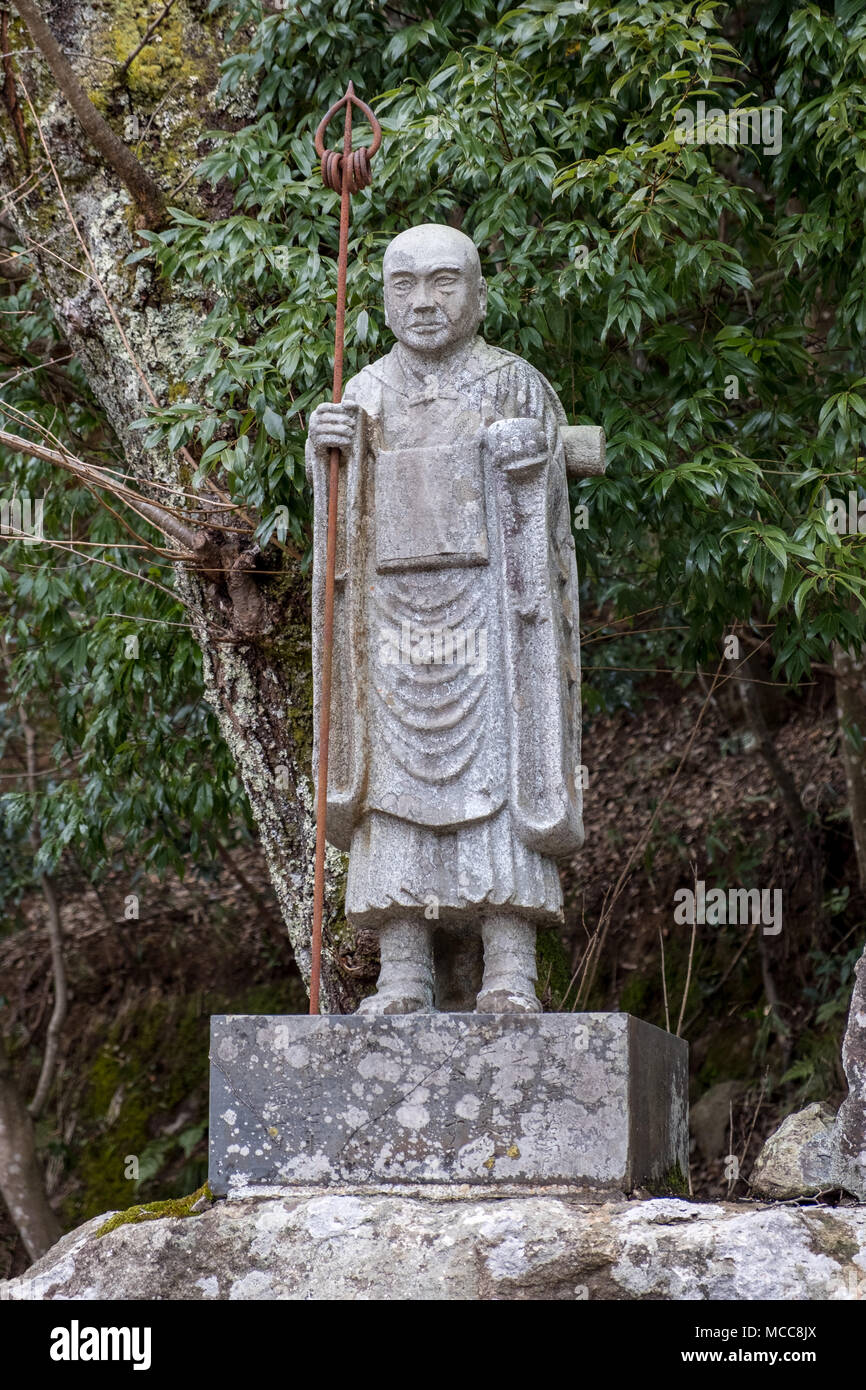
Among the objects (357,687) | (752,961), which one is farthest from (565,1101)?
(752,961)

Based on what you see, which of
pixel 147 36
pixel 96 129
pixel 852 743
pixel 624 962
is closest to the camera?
pixel 96 129

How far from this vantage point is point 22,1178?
359 inches

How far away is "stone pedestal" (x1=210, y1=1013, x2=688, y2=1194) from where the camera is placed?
4.23m

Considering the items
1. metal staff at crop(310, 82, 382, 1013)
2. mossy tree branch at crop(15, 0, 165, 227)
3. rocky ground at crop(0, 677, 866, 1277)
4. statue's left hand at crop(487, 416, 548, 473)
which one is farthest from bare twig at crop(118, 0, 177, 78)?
rocky ground at crop(0, 677, 866, 1277)

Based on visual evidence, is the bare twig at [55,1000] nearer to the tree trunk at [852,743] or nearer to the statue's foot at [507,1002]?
the tree trunk at [852,743]

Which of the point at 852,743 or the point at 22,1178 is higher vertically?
the point at 852,743

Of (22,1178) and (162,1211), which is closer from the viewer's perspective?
(162,1211)

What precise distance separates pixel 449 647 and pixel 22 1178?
5683 mm

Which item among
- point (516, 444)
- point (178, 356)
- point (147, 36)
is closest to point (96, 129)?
point (147, 36)

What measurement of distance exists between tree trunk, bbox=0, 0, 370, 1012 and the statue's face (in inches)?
74.3

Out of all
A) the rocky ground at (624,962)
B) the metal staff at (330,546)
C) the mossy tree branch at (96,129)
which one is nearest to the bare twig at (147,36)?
the mossy tree branch at (96,129)

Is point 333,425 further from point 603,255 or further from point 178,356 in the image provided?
point 178,356


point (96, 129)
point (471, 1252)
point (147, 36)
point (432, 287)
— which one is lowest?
point (471, 1252)

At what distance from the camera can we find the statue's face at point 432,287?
4.88 metres
